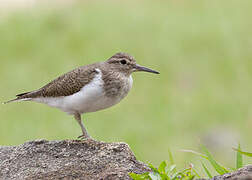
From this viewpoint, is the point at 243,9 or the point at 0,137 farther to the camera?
the point at 243,9

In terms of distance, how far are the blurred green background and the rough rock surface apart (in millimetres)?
4242

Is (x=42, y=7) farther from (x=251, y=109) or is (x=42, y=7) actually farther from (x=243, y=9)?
(x=251, y=109)

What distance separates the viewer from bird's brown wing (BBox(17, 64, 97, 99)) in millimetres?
6438

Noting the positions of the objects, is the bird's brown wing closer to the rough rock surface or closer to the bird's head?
the bird's head

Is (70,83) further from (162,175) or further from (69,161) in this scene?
(162,175)

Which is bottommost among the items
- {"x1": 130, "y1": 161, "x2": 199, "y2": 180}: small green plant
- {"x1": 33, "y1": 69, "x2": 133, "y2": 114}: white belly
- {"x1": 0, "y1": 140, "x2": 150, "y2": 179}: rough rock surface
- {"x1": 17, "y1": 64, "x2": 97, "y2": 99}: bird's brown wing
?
{"x1": 130, "y1": 161, "x2": 199, "y2": 180}: small green plant

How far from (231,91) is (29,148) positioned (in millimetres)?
7212

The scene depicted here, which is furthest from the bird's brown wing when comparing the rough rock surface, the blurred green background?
the blurred green background

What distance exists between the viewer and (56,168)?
503 cm

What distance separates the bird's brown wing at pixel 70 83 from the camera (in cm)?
644

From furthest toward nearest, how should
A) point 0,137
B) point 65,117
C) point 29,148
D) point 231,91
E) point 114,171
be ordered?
point 231,91
point 65,117
point 0,137
point 29,148
point 114,171

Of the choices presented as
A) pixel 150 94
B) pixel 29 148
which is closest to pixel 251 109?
pixel 150 94

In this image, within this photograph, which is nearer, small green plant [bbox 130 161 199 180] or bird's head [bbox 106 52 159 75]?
small green plant [bbox 130 161 199 180]

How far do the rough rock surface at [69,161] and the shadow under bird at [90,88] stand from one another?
0.62m
